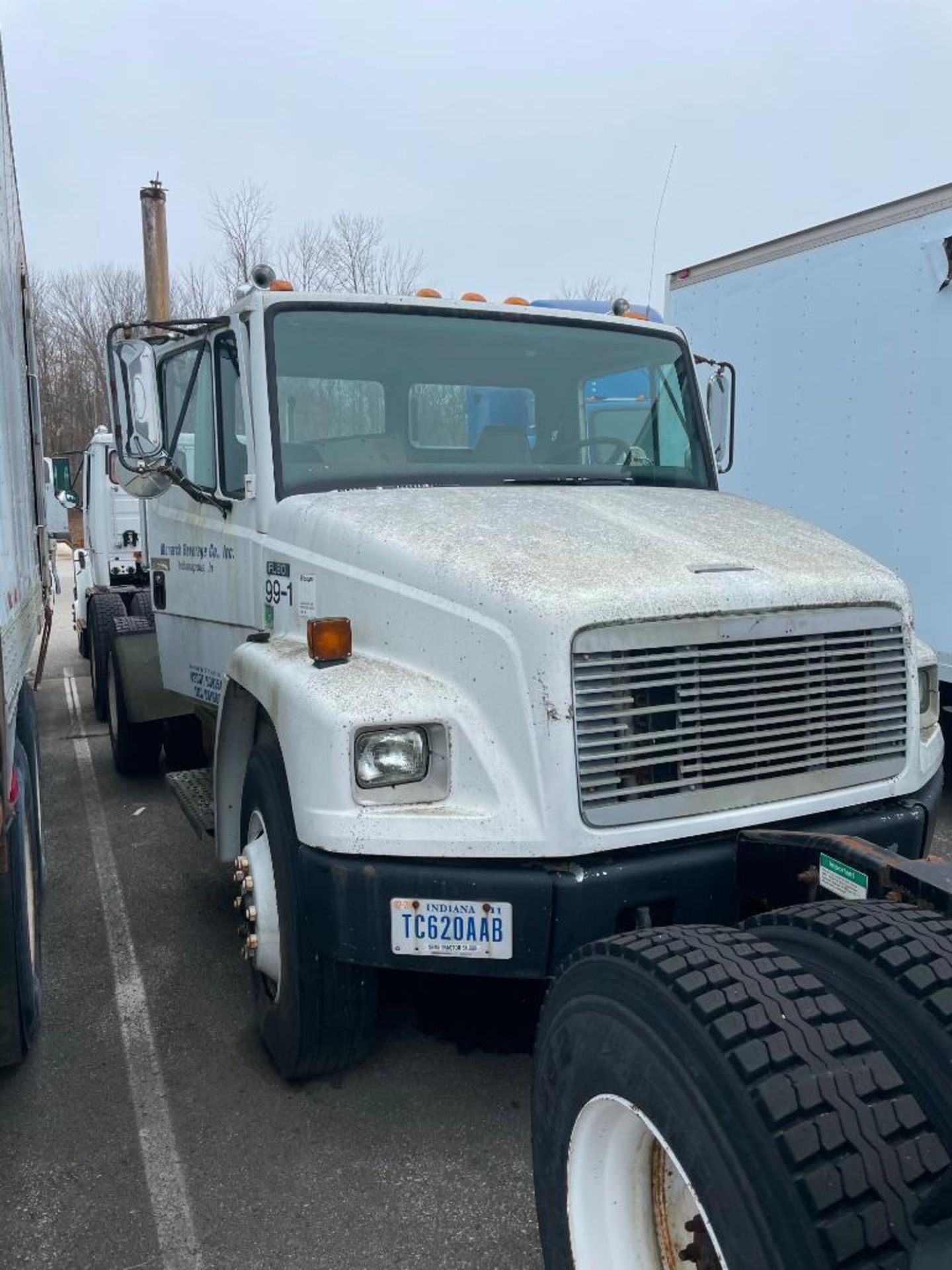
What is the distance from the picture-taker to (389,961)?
2.74 meters

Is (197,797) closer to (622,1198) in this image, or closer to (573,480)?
(573,480)

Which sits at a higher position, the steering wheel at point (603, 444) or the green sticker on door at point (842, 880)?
the steering wheel at point (603, 444)

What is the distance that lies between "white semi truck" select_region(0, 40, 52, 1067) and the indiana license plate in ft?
3.35

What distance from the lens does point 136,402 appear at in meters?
3.97

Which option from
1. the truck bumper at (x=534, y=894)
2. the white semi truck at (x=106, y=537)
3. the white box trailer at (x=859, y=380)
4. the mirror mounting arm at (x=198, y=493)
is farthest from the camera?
the white semi truck at (x=106, y=537)

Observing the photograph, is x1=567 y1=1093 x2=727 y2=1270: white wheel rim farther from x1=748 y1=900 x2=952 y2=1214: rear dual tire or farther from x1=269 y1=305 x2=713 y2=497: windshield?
x1=269 y1=305 x2=713 y2=497: windshield

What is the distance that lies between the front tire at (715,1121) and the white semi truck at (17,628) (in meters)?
1.48

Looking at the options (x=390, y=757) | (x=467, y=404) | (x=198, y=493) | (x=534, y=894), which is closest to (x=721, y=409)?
(x=467, y=404)

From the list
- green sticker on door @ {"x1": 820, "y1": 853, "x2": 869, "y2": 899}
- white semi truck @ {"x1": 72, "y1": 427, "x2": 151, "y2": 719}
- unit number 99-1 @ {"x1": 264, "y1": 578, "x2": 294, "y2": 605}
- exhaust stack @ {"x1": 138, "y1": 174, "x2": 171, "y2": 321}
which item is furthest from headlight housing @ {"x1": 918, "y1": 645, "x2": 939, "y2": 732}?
exhaust stack @ {"x1": 138, "y1": 174, "x2": 171, "y2": 321}

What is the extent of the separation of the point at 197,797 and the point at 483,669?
2295 millimetres

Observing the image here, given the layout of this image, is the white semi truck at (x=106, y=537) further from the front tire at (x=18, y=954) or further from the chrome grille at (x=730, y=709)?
the chrome grille at (x=730, y=709)

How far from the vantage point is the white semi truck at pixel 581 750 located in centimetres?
173

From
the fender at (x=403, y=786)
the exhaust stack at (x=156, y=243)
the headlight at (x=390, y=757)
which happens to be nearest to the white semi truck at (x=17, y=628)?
the fender at (x=403, y=786)

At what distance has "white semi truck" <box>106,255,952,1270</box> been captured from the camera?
173cm
